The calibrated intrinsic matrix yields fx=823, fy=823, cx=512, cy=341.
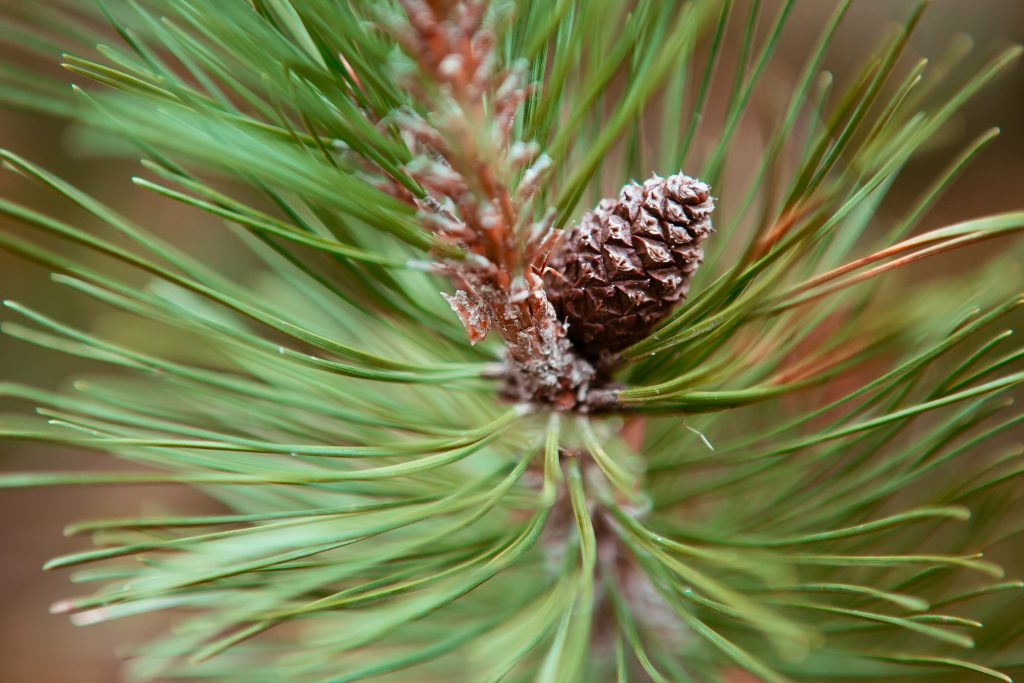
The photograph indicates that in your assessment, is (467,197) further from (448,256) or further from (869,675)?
(869,675)

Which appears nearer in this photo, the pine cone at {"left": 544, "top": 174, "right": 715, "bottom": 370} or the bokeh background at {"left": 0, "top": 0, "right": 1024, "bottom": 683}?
the pine cone at {"left": 544, "top": 174, "right": 715, "bottom": 370}

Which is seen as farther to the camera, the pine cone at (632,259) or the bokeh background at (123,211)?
the bokeh background at (123,211)

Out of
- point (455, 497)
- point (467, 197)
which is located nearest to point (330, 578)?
point (455, 497)

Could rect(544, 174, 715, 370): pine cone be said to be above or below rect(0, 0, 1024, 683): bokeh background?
below

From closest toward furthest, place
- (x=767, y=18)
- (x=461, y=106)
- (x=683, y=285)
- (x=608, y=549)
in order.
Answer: (x=461, y=106), (x=683, y=285), (x=608, y=549), (x=767, y=18)

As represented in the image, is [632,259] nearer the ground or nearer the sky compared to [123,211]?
nearer the ground
